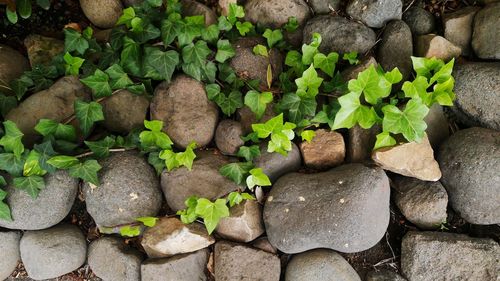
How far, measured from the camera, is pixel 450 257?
205 centimetres

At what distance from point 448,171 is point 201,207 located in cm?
114

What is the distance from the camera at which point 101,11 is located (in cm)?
248

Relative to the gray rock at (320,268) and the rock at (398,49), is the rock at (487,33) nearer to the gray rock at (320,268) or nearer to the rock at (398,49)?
the rock at (398,49)

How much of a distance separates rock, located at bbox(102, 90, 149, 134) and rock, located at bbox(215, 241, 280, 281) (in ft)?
A: 2.48

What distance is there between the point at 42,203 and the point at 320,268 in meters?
1.31

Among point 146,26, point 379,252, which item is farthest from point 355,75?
point 146,26

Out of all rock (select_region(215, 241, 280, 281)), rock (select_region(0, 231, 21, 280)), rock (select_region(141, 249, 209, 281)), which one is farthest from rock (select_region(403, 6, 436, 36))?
rock (select_region(0, 231, 21, 280))

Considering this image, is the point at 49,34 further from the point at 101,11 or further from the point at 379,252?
the point at 379,252

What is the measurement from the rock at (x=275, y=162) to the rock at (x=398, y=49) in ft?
2.06

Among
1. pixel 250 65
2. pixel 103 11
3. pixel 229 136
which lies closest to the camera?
pixel 229 136

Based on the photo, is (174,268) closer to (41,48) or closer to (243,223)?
(243,223)

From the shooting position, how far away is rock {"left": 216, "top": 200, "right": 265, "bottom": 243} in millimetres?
2123

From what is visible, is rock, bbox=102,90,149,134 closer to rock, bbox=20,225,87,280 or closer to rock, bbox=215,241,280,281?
rock, bbox=20,225,87,280

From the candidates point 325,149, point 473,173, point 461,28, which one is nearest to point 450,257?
point 473,173
